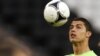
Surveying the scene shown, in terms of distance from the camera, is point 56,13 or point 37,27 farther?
point 37,27

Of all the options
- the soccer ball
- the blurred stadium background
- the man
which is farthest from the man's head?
the blurred stadium background

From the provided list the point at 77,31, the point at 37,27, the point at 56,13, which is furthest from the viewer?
the point at 37,27

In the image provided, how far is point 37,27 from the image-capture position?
68.7 feet

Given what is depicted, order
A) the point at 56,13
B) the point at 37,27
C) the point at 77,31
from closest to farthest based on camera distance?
the point at 77,31 → the point at 56,13 → the point at 37,27

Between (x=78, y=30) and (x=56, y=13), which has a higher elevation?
(x=56, y=13)

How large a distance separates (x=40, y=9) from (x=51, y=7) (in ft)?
34.1

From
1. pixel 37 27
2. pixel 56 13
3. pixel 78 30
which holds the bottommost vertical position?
pixel 37 27

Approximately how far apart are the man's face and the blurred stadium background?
7.88m

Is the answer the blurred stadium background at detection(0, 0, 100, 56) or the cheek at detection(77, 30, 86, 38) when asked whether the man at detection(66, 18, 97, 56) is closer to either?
the cheek at detection(77, 30, 86, 38)

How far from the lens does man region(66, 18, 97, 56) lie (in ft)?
36.2

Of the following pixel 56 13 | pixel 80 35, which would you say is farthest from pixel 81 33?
pixel 56 13

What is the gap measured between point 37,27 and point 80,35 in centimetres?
989

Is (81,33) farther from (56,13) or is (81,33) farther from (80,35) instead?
(56,13)

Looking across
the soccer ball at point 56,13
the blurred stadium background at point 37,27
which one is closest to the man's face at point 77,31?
the soccer ball at point 56,13
